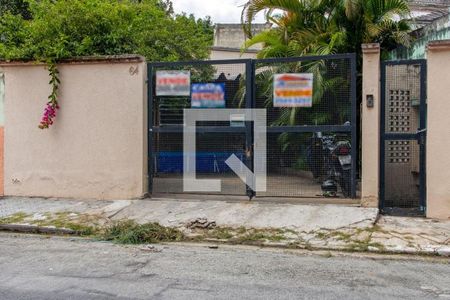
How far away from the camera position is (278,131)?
9234mm

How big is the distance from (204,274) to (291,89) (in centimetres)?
454

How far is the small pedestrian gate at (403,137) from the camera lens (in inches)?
338

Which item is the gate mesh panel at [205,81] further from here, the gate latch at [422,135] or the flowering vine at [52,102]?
the gate latch at [422,135]

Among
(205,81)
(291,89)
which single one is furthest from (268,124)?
(205,81)

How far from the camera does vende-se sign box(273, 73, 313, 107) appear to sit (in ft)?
30.1

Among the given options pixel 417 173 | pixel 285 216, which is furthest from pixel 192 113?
pixel 417 173

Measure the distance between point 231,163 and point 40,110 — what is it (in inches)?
164

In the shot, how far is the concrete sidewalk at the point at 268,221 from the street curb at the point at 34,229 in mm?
124

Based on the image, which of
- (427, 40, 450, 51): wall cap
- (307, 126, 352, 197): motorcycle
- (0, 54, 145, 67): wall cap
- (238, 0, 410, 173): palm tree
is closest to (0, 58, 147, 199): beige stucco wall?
(0, 54, 145, 67): wall cap

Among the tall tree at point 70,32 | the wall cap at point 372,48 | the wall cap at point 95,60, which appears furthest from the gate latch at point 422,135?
the tall tree at point 70,32

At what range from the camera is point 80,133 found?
1024cm

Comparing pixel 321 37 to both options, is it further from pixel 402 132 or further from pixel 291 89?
pixel 402 132

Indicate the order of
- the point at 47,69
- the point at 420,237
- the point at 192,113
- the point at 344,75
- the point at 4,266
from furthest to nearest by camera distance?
the point at 47,69 < the point at 192,113 < the point at 344,75 < the point at 420,237 < the point at 4,266

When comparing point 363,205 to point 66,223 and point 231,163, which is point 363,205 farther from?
point 66,223
